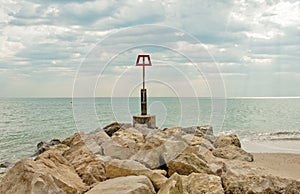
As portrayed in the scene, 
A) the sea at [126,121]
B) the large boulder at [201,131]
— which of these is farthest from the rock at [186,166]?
the large boulder at [201,131]

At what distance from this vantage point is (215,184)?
6098mm

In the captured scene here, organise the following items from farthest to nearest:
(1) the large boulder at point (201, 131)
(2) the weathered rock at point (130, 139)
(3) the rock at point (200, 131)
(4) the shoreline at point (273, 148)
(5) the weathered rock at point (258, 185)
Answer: (4) the shoreline at point (273, 148) → (3) the rock at point (200, 131) → (1) the large boulder at point (201, 131) → (2) the weathered rock at point (130, 139) → (5) the weathered rock at point (258, 185)

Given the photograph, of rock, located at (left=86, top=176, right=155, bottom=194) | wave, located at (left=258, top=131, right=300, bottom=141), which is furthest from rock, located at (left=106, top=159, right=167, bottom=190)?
wave, located at (left=258, top=131, right=300, bottom=141)

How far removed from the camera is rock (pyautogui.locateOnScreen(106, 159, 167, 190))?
6.14 meters

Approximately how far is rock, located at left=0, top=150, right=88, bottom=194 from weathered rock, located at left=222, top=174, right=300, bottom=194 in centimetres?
262

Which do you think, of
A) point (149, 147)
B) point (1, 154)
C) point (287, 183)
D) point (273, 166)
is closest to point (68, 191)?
point (149, 147)

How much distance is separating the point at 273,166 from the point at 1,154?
14.6 meters

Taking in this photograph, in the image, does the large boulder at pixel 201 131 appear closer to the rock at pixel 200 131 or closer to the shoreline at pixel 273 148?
the rock at pixel 200 131

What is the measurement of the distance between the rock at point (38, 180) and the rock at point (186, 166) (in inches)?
72.9

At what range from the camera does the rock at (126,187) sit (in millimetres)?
4895

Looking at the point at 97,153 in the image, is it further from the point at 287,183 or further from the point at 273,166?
the point at 273,166

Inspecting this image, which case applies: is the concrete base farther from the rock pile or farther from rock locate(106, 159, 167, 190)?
rock locate(106, 159, 167, 190)

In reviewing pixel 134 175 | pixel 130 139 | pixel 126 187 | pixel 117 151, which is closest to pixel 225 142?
pixel 130 139

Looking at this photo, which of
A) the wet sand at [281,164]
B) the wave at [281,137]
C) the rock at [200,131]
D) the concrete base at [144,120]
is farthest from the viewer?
the wave at [281,137]
